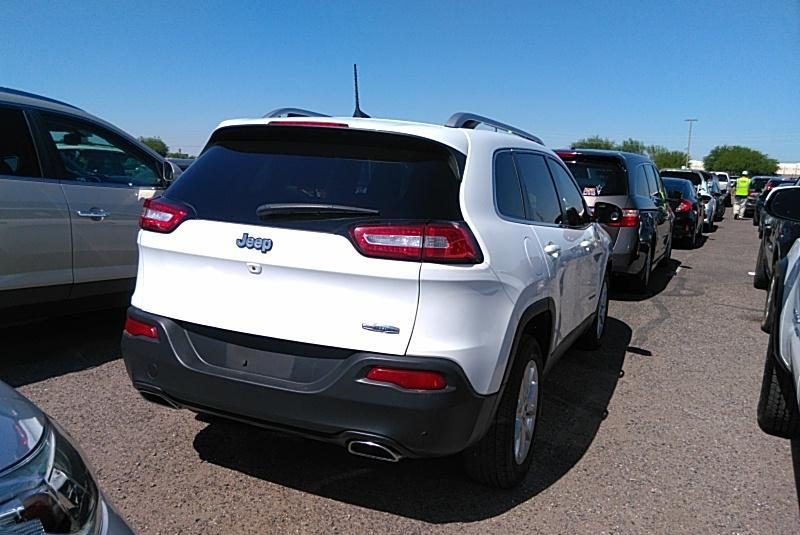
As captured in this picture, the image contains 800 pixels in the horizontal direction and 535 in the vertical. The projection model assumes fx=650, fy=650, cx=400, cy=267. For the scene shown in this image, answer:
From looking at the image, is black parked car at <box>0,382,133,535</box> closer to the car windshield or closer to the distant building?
the car windshield

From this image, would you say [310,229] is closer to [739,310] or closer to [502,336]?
[502,336]

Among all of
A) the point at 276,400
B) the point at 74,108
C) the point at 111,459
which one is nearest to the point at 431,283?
the point at 276,400

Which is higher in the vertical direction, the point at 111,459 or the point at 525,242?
the point at 525,242

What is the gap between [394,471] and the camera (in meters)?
3.43

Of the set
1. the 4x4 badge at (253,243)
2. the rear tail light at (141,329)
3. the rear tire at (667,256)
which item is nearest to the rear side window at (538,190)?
the 4x4 badge at (253,243)

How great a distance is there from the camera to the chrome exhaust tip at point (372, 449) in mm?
2646

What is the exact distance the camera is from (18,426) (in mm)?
1618

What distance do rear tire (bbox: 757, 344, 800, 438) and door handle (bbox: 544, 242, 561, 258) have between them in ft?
4.73

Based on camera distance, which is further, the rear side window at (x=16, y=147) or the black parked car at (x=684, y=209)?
the black parked car at (x=684, y=209)

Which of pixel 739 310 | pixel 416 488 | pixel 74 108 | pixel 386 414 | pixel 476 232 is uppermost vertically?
pixel 74 108

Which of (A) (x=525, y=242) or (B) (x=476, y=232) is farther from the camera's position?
(A) (x=525, y=242)

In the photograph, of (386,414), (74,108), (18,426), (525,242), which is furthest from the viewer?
(74,108)

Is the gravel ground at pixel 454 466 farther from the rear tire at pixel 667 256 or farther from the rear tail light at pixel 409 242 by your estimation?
the rear tire at pixel 667 256

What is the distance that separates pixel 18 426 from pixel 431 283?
1488 mm
